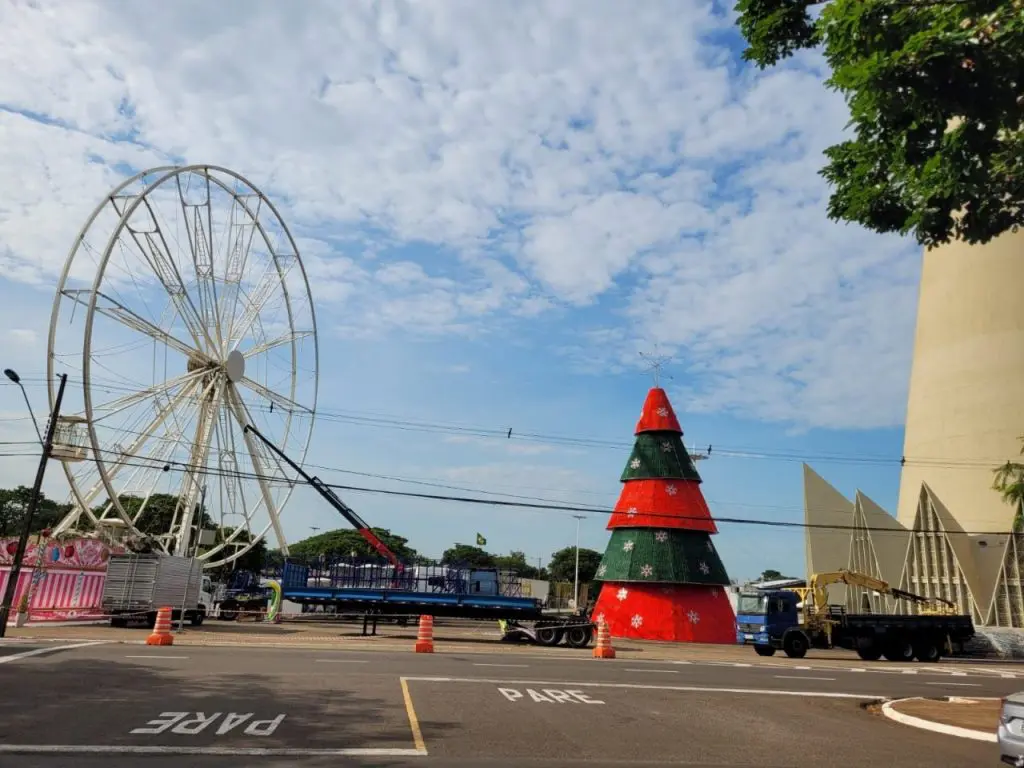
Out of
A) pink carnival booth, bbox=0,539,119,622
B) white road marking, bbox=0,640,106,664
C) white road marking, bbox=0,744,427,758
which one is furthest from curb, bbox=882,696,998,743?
pink carnival booth, bbox=0,539,119,622

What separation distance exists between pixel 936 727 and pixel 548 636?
63.8 feet

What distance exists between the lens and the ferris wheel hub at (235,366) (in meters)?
34.5

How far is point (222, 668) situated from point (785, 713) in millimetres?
10201

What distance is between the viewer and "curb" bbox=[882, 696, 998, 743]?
10492mm

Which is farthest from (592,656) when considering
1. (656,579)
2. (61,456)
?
(61,456)

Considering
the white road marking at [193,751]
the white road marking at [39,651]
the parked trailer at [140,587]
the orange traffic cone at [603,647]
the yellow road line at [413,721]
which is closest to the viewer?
the white road marking at [193,751]

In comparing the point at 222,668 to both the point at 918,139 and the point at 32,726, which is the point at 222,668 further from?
the point at 918,139

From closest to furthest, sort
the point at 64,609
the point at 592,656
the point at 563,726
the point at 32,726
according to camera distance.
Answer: the point at 32,726 → the point at 563,726 → the point at 592,656 → the point at 64,609

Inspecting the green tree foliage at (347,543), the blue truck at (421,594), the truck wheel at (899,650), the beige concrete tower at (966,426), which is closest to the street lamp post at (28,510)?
the blue truck at (421,594)

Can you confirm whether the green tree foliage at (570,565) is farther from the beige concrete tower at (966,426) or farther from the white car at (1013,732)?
the white car at (1013,732)

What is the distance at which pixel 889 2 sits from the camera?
895 centimetres

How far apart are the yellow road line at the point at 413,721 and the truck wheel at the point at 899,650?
24236 mm

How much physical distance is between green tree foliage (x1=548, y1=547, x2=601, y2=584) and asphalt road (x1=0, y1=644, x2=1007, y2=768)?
10863cm

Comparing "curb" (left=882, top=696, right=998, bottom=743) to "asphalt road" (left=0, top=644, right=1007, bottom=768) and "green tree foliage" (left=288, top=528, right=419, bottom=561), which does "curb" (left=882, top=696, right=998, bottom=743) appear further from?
"green tree foliage" (left=288, top=528, right=419, bottom=561)
